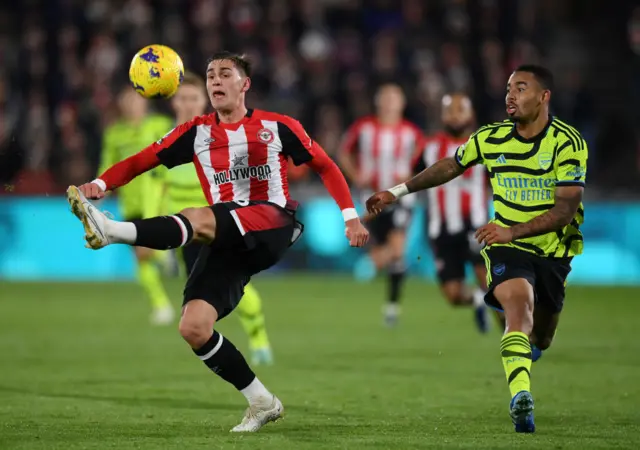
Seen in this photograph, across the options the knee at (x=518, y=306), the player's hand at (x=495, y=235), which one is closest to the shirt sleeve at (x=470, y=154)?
the player's hand at (x=495, y=235)

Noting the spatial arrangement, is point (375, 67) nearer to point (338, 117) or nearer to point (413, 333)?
point (338, 117)

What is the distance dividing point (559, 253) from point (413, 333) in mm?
6151

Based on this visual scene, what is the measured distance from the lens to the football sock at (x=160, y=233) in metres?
6.67

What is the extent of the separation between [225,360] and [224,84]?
1681 millimetres

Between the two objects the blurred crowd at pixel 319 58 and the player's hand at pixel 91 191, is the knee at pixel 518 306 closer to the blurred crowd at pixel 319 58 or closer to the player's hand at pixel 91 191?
the player's hand at pixel 91 191

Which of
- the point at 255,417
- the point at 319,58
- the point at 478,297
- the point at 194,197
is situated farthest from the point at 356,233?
the point at 319,58

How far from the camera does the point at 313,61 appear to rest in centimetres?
2269

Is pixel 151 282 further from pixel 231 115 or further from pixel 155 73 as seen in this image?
pixel 231 115

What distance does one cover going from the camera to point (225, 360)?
280 inches

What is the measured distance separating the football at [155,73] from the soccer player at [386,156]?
24.4 ft

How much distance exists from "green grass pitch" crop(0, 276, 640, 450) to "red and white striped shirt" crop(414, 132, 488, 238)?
1216 millimetres

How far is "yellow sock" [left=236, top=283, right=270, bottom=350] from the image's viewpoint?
1046cm

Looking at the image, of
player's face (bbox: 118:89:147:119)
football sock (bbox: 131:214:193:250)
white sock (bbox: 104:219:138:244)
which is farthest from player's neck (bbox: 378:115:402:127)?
white sock (bbox: 104:219:138:244)

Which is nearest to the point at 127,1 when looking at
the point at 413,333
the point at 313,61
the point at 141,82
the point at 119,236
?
the point at 313,61
